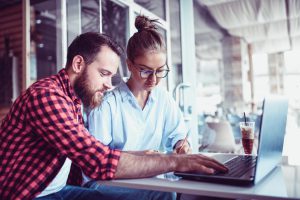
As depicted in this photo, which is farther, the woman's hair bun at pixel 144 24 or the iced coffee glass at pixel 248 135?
the woman's hair bun at pixel 144 24

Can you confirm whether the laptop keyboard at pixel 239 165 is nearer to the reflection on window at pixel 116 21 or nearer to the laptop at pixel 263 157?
the laptop at pixel 263 157

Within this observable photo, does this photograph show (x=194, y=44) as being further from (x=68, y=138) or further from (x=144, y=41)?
(x=68, y=138)

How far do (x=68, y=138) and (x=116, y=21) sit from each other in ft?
10.1

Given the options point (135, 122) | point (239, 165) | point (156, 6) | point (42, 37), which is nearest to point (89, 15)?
point (156, 6)

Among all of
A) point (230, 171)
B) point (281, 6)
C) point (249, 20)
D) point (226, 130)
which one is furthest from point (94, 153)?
point (249, 20)

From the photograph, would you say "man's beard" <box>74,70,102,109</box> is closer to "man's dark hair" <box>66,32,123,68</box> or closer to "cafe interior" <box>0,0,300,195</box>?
"man's dark hair" <box>66,32,123,68</box>

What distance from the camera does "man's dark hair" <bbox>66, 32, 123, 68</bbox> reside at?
138 centimetres

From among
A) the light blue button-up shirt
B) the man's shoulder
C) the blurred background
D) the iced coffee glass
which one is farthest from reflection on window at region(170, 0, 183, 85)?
the man's shoulder

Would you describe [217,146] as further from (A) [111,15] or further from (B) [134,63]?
(B) [134,63]

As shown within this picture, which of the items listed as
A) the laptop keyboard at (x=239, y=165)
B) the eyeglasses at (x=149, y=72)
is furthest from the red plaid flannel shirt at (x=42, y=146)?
the eyeglasses at (x=149, y=72)

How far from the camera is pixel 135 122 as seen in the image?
5.49 feet

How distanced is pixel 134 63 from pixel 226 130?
314 cm

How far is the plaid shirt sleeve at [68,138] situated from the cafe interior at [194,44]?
816 millimetres

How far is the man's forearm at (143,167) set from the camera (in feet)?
3.43
